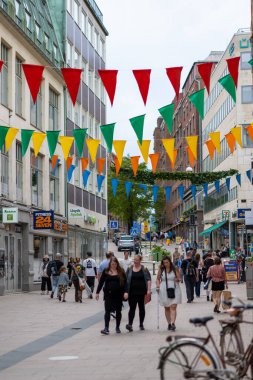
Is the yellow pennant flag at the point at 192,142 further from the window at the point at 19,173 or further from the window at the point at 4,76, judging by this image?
the window at the point at 19,173

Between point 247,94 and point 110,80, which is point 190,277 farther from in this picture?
point 247,94

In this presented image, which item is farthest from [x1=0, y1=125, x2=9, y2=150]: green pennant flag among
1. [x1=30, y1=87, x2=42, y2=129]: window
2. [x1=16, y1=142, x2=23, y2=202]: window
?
[x1=30, y1=87, x2=42, y2=129]: window

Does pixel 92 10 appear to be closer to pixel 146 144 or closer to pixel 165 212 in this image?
pixel 146 144

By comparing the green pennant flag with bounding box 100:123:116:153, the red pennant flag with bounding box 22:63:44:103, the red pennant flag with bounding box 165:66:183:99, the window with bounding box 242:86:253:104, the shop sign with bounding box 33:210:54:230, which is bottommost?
the shop sign with bounding box 33:210:54:230

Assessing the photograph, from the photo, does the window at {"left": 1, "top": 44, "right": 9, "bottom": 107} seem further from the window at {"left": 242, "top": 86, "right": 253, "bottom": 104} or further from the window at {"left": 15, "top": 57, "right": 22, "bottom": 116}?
the window at {"left": 242, "top": 86, "right": 253, "bottom": 104}

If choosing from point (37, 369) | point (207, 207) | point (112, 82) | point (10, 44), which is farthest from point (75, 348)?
point (207, 207)

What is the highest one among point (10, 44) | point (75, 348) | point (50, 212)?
point (10, 44)

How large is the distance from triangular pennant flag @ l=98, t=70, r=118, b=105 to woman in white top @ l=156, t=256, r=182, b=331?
15.0ft

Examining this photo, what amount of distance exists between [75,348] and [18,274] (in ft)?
72.0

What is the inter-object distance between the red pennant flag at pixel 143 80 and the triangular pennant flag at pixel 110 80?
580 mm

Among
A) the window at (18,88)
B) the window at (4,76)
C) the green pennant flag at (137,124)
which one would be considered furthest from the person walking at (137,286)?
the window at (18,88)

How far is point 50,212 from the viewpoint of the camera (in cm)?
3647

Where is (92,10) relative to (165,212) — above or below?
above

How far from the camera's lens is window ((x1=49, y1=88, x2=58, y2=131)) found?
41.4m
